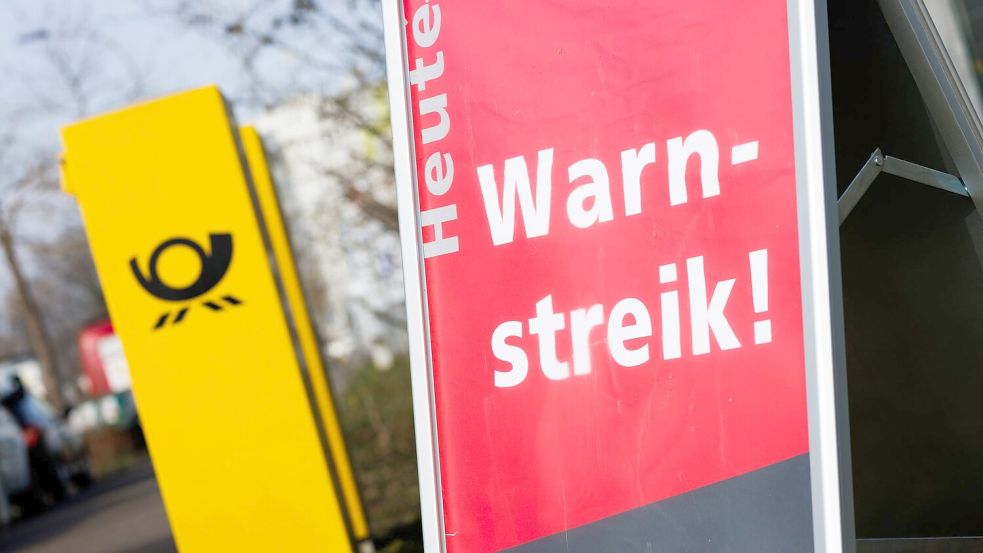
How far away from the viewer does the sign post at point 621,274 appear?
2.11m

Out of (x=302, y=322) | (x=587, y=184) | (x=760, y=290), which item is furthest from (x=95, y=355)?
(x=760, y=290)

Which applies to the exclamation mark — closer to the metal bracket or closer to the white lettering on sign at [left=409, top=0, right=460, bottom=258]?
the metal bracket

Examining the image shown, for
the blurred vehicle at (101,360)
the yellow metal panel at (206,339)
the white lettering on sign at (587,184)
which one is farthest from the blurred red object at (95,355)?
the white lettering on sign at (587,184)

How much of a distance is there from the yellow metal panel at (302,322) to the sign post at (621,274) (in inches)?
103

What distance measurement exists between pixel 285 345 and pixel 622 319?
109 inches

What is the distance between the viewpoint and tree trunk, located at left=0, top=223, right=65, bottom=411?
2216 cm

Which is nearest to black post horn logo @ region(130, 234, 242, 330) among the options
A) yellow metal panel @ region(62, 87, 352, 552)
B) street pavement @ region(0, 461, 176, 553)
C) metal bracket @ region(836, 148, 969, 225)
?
yellow metal panel @ region(62, 87, 352, 552)

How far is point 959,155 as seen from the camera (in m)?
2.80

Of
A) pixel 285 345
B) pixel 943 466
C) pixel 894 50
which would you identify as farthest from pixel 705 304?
pixel 285 345

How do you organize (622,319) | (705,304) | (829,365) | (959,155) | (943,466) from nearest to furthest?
Result: (829,365) → (705,304) → (622,319) → (959,155) → (943,466)

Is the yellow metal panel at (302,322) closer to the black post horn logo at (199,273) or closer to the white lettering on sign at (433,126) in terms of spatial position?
the black post horn logo at (199,273)

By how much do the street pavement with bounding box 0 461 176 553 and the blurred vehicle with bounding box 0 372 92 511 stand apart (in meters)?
0.33

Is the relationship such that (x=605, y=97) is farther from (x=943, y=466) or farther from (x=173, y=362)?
(x=173, y=362)

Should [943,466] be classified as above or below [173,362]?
below
